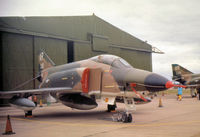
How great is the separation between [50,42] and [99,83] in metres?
14.9

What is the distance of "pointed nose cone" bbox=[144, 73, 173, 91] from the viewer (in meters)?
8.67

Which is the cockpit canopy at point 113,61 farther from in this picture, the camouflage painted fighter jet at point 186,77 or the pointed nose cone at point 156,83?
the camouflage painted fighter jet at point 186,77

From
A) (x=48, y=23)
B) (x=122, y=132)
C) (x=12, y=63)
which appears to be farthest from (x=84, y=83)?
(x=48, y=23)

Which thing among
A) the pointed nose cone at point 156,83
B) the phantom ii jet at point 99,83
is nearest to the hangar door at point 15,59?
the phantom ii jet at point 99,83

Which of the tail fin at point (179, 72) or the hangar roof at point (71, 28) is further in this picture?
the tail fin at point (179, 72)

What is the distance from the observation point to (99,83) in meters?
10.5

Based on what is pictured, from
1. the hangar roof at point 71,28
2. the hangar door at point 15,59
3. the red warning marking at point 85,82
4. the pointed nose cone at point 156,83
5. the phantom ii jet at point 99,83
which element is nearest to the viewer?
the pointed nose cone at point 156,83

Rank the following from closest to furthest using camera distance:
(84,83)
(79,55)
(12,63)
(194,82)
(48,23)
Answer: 1. (84,83)
2. (12,63)
3. (48,23)
4. (79,55)
5. (194,82)

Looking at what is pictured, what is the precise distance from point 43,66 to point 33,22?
699cm

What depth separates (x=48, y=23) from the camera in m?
23.6

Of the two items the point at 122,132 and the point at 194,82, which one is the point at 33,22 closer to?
the point at 122,132

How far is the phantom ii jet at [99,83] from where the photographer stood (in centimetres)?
917

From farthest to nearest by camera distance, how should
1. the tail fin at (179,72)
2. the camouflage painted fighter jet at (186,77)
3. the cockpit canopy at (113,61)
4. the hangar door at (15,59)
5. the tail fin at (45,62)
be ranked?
1. the tail fin at (179,72)
2. the camouflage painted fighter jet at (186,77)
3. the hangar door at (15,59)
4. the tail fin at (45,62)
5. the cockpit canopy at (113,61)

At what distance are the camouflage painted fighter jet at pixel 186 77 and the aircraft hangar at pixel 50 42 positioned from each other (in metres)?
6.92
